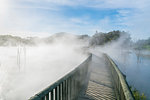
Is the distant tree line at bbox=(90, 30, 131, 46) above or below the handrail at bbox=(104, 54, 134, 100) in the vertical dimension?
above

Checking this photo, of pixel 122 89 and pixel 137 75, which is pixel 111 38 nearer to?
pixel 137 75

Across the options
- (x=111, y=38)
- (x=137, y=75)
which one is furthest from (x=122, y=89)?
(x=111, y=38)

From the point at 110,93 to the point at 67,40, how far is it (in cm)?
6638

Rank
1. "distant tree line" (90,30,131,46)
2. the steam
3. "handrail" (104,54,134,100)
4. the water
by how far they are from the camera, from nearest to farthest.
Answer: "handrail" (104,54,134,100), the steam, the water, "distant tree line" (90,30,131,46)

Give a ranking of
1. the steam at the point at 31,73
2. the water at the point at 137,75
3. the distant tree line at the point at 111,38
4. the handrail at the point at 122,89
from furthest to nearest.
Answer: the distant tree line at the point at 111,38, the water at the point at 137,75, the steam at the point at 31,73, the handrail at the point at 122,89

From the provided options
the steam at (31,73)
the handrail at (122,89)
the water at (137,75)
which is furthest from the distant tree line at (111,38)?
the handrail at (122,89)

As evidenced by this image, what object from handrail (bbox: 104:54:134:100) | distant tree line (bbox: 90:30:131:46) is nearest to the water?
handrail (bbox: 104:54:134:100)

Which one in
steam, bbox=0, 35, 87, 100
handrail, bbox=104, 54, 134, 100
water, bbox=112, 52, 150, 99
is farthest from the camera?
water, bbox=112, 52, 150, 99

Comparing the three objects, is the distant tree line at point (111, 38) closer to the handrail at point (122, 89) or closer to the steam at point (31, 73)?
the steam at point (31, 73)

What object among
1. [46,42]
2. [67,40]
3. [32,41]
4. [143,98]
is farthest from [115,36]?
[143,98]

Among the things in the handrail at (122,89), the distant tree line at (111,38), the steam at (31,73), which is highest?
the distant tree line at (111,38)

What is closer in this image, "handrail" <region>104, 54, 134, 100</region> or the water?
"handrail" <region>104, 54, 134, 100</region>

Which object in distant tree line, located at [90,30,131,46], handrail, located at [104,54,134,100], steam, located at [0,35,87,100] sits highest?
distant tree line, located at [90,30,131,46]

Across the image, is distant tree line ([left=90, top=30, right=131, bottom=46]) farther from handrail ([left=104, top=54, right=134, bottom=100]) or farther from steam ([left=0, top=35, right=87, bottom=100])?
handrail ([left=104, top=54, right=134, bottom=100])
